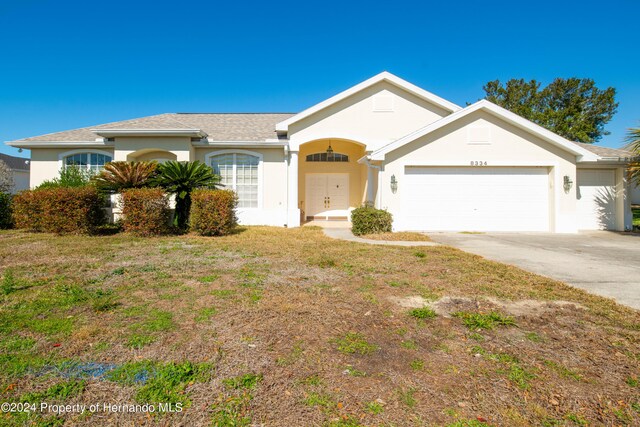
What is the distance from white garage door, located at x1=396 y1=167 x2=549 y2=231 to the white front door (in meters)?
5.50

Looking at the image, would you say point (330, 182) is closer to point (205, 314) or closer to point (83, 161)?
point (83, 161)

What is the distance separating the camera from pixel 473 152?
516 inches

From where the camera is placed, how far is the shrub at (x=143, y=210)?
10.9 m

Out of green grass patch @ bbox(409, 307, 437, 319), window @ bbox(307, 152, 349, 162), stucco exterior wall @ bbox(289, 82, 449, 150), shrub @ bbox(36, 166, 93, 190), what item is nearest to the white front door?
window @ bbox(307, 152, 349, 162)

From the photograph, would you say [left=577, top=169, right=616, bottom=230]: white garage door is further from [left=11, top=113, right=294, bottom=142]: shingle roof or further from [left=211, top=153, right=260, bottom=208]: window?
[left=211, top=153, right=260, bottom=208]: window

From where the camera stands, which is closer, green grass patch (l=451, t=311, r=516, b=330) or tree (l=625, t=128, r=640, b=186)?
green grass patch (l=451, t=311, r=516, b=330)

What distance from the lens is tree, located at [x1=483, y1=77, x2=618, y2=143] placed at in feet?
123

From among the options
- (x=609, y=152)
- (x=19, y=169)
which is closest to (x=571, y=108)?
(x=609, y=152)

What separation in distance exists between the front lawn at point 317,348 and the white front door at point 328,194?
12004 millimetres

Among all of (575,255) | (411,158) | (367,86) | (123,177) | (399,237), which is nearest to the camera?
(575,255)

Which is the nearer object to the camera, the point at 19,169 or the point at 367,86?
the point at 367,86

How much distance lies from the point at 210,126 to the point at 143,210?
754 centimetres

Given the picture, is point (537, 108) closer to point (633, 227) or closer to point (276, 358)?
point (633, 227)

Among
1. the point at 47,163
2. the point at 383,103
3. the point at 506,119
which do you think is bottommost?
the point at 47,163
